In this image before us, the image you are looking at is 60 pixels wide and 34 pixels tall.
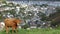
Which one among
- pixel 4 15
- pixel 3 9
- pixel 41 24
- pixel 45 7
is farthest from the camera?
pixel 45 7

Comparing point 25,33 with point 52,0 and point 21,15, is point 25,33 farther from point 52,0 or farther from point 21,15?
point 52,0

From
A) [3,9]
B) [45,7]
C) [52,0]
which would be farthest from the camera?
[52,0]

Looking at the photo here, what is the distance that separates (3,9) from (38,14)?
276 centimetres

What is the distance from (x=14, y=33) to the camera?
9.64 meters

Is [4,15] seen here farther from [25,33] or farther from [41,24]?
[25,33]

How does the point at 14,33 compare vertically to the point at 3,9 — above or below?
above

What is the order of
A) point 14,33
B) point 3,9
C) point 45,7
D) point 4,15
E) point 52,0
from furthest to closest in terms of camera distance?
point 52,0 → point 45,7 → point 3,9 → point 4,15 → point 14,33

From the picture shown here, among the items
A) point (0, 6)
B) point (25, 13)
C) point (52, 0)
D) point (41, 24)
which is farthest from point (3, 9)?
point (52, 0)

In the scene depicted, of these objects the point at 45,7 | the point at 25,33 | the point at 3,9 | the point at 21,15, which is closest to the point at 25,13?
the point at 21,15

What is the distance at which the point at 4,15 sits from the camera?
19047 millimetres

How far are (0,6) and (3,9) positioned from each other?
698 mm

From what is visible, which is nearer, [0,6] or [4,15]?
[4,15]

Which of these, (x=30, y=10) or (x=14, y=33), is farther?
(x=30, y=10)

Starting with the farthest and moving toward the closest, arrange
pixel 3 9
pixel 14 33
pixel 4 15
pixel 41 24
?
pixel 3 9
pixel 4 15
pixel 41 24
pixel 14 33
